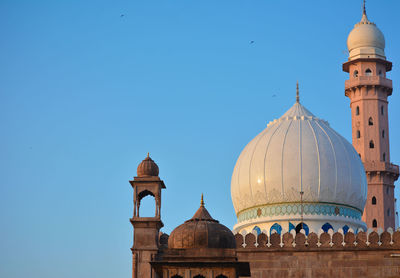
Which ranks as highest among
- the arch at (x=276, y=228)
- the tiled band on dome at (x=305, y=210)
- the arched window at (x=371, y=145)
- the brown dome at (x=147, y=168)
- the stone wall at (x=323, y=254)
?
the arched window at (x=371, y=145)

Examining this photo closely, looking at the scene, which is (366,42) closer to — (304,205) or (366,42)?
(366,42)

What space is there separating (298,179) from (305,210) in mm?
1135

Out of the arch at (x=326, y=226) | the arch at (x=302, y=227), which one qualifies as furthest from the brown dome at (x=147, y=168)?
the arch at (x=326, y=226)

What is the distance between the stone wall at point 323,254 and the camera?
25.5 m

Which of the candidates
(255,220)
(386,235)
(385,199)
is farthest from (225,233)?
(385,199)

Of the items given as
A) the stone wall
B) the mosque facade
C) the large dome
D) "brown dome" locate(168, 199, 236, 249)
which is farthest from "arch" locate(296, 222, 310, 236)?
"brown dome" locate(168, 199, 236, 249)

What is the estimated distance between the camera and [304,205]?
29.7 m

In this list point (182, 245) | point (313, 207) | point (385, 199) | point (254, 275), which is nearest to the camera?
point (182, 245)

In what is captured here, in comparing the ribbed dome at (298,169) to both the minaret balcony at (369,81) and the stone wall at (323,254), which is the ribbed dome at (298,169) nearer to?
the stone wall at (323,254)

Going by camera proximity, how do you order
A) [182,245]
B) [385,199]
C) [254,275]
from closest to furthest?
[182,245]
[254,275]
[385,199]

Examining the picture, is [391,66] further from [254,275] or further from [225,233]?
[225,233]

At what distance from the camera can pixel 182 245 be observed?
20.9 meters

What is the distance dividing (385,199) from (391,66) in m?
6.18

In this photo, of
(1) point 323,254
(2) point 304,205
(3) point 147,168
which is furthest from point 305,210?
(3) point 147,168
